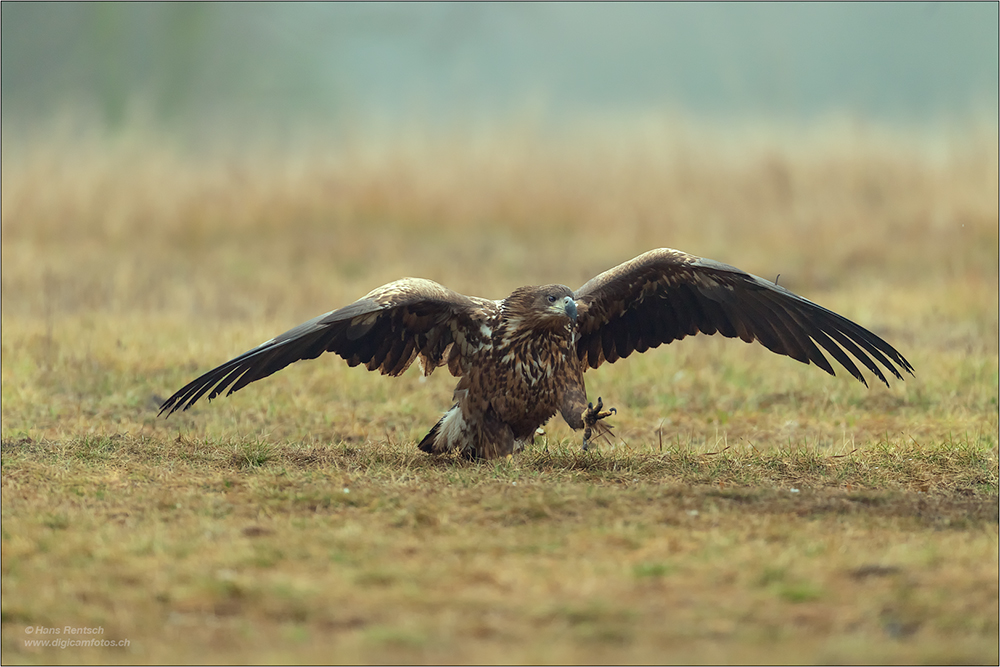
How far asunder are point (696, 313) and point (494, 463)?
154 centimetres

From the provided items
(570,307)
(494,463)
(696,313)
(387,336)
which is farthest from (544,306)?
(696,313)

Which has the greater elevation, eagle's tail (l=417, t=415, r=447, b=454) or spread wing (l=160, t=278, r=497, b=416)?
spread wing (l=160, t=278, r=497, b=416)

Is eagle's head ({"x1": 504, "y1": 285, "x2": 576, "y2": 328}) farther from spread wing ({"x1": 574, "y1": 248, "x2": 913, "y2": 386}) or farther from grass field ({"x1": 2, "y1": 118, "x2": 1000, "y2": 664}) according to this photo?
grass field ({"x1": 2, "y1": 118, "x2": 1000, "y2": 664})

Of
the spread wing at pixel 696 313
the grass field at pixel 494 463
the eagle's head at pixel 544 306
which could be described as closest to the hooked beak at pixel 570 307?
the eagle's head at pixel 544 306

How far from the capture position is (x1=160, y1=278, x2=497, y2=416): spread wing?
5816 millimetres

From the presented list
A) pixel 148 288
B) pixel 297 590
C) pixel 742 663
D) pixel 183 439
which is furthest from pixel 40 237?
pixel 742 663

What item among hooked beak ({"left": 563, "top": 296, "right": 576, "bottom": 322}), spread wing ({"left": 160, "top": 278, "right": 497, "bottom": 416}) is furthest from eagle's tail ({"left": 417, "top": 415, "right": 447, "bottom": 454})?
hooked beak ({"left": 563, "top": 296, "right": 576, "bottom": 322})

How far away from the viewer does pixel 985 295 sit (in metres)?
11.3

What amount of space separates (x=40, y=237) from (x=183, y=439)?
912cm

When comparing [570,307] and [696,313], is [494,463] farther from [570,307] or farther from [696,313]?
[696,313]

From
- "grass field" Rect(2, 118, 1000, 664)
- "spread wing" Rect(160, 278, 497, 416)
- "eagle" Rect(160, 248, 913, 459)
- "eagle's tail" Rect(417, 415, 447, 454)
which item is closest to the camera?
"grass field" Rect(2, 118, 1000, 664)

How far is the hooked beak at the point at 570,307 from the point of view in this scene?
583cm

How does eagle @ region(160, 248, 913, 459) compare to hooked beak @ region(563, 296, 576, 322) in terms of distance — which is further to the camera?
eagle @ region(160, 248, 913, 459)

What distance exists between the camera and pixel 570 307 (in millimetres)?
5840
